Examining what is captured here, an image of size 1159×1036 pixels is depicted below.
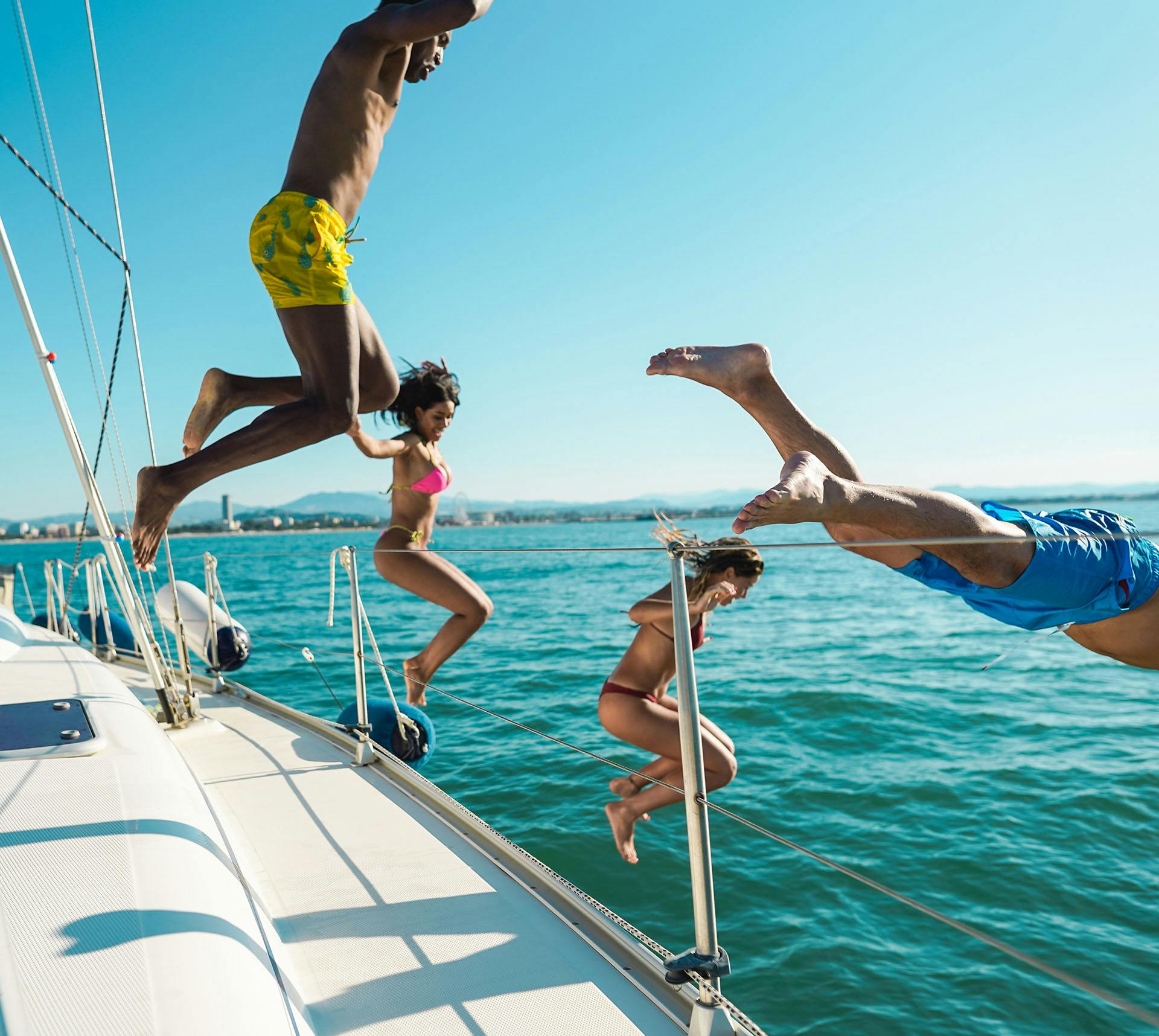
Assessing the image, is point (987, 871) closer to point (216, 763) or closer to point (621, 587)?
point (216, 763)

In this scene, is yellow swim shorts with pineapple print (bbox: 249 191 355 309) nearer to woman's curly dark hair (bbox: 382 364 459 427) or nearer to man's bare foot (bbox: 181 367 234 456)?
man's bare foot (bbox: 181 367 234 456)

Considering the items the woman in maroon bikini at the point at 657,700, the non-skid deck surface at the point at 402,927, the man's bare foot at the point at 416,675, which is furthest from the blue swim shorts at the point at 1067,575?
the man's bare foot at the point at 416,675

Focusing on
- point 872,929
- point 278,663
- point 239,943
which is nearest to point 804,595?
point 278,663

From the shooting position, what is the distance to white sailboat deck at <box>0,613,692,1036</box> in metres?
1.24

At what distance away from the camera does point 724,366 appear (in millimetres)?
2646

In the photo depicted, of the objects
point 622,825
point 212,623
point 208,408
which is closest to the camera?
point 208,408

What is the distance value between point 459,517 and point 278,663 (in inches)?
270

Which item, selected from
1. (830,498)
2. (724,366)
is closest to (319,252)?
(724,366)

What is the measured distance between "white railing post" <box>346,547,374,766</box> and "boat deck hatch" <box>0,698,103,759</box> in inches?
44.6

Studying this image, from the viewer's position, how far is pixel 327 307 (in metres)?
2.10

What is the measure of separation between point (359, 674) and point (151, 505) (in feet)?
5.47

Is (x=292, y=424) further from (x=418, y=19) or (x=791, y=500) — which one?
(x=791, y=500)

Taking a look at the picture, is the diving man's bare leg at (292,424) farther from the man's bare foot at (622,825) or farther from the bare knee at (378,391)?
the man's bare foot at (622,825)

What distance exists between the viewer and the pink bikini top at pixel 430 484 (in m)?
3.91
